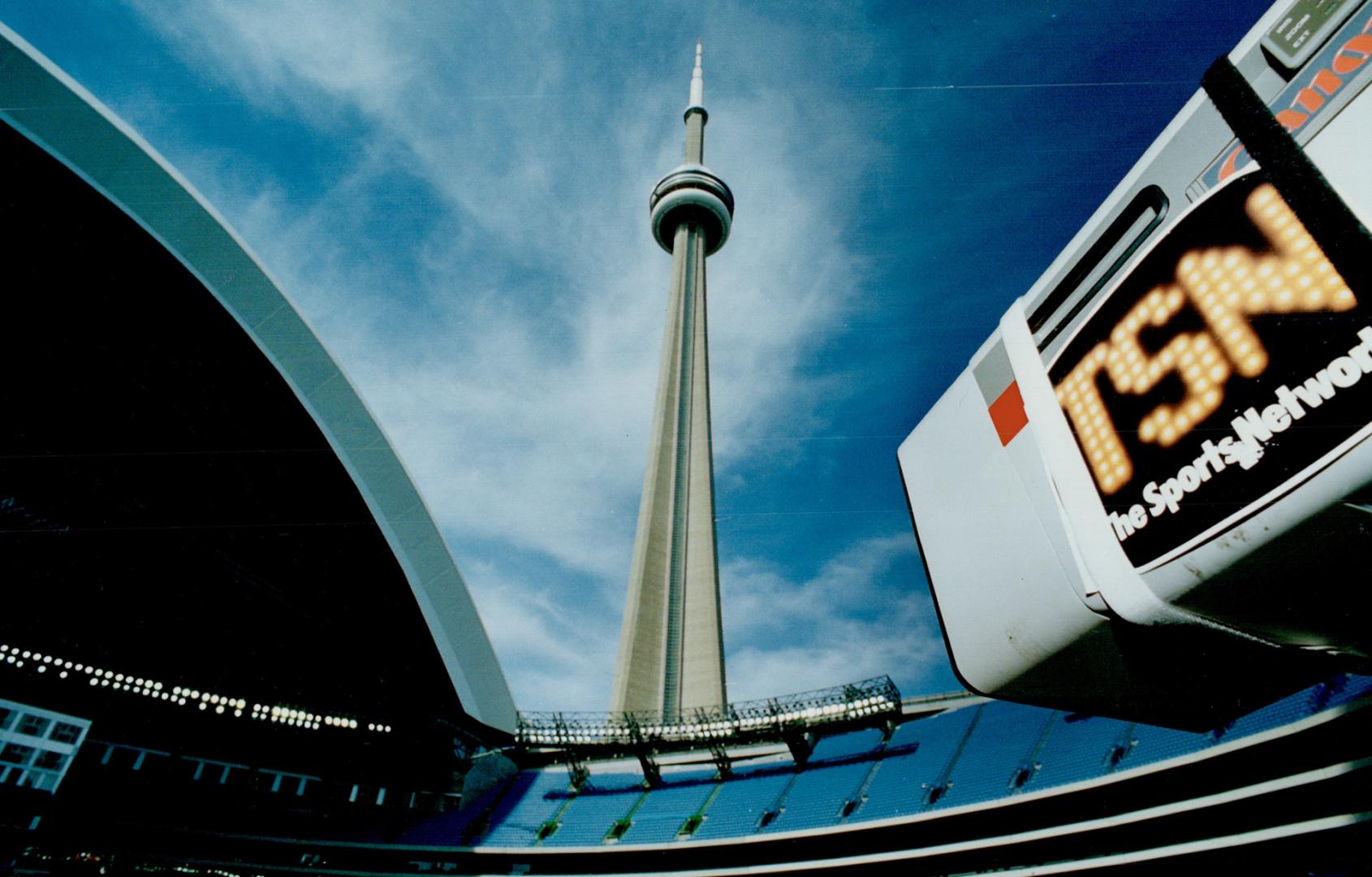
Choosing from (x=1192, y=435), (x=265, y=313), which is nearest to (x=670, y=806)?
(x=265, y=313)

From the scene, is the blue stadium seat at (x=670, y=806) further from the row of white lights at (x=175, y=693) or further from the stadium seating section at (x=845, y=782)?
the row of white lights at (x=175, y=693)

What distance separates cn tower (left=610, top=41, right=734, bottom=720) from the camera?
39.5m

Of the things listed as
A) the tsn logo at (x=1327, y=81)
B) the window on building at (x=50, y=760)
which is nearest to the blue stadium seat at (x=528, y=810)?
the window on building at (x=50, y=760)

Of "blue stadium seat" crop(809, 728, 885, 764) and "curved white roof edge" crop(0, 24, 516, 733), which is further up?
"curved white roof edge" crop(0, 24, 516, 733)

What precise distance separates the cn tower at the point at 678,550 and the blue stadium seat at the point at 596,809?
10.6 m

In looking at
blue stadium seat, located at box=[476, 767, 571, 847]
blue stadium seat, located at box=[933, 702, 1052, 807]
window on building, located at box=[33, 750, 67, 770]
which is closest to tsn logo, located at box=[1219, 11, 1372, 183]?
blue stadium seat, located at box=[933, 702, 1052, 807]

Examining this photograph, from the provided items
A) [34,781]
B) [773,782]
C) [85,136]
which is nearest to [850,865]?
[773,782]

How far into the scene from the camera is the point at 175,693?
2095 cm

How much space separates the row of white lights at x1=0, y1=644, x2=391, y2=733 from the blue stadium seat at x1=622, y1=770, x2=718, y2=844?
9638mm

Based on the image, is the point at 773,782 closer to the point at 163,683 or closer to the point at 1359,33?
the point at 163,683

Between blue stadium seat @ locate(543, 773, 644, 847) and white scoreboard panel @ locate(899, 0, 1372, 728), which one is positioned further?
blue stadium seat @ locate(543, 773, 644, 847)

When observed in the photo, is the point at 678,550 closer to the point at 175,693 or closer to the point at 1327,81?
the point at 175,693

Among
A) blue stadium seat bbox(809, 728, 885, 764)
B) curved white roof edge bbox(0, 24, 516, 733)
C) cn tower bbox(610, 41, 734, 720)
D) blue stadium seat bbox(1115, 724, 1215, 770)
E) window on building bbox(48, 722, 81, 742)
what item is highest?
cn tower bbox(610, 41, 734, 720)

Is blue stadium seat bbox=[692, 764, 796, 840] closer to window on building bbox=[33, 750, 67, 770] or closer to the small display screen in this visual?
window on building bbox=[33, 750, 67, 770]
